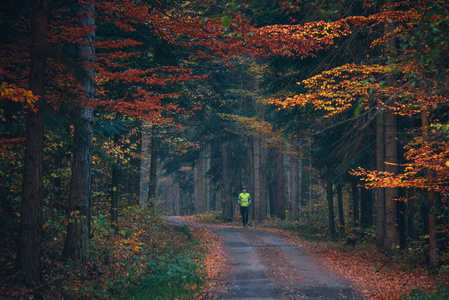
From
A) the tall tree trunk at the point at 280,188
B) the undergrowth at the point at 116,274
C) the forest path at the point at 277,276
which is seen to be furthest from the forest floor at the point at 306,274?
the tall tree trunk at the point at 280,188

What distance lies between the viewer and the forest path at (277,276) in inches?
342

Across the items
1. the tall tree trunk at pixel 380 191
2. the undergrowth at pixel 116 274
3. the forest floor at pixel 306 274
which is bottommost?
the forest floor at pixel 306 274

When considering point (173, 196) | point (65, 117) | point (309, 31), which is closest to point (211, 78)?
point (309, 31)

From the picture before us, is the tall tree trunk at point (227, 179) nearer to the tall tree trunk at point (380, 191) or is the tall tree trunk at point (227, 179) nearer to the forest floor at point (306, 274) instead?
the forest floor at point (306, 274)

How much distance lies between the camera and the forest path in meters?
8.69

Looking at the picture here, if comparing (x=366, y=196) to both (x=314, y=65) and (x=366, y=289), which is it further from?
(x=366, y=289)

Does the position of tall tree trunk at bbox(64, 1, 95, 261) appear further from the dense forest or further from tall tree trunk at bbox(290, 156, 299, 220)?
tall tree trunk at bbox(290, 156, 299, 220)

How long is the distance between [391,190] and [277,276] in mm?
5239

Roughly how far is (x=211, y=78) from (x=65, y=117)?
17.1 meters

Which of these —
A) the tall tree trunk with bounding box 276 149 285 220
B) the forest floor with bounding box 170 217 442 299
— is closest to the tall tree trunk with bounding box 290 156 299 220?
the tall tree trunk with bounding box 276 149 285 220

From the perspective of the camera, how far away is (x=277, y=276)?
10547 mm

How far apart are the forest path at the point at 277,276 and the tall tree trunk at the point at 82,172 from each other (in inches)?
152

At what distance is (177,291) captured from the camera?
8.48 meters

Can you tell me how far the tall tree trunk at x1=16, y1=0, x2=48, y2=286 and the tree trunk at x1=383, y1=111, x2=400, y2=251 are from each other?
10575 millimetres
